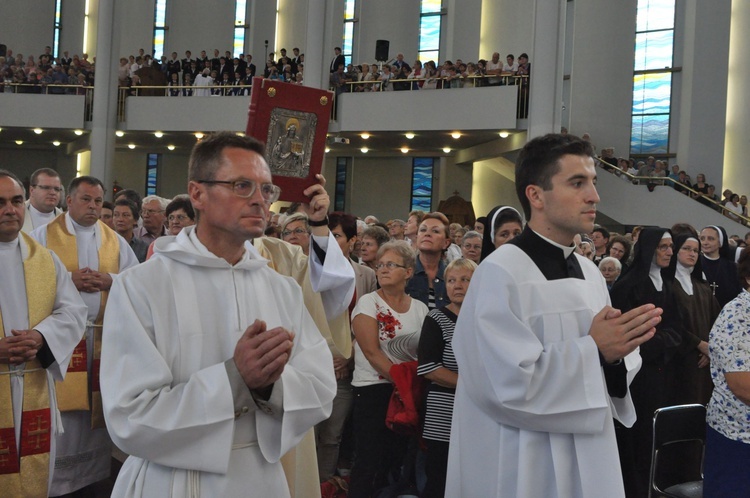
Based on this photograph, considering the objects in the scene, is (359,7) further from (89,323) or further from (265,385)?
(265,385)

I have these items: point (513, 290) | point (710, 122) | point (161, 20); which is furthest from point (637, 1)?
point (513, 290)

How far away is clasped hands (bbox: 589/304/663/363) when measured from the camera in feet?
8.70

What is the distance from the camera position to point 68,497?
552 cm

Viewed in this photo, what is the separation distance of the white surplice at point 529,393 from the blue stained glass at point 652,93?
2120cm

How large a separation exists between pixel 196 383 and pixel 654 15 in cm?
2315

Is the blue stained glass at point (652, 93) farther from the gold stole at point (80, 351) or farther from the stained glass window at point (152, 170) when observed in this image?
the gold stole at point (80, 351)

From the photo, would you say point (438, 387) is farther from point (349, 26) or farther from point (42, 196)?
point (349, 26)

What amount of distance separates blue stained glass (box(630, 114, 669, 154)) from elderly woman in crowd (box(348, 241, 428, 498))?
19.3 meters

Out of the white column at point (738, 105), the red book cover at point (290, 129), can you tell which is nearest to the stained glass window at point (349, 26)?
the white column at point (738, 105)

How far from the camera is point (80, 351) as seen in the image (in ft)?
18.2

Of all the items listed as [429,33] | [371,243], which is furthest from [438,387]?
[429,33]

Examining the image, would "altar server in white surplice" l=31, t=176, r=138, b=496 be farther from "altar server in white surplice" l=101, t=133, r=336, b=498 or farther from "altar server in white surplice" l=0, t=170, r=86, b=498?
"altar server in white surplice" l=101, t=133, r=336, b=498

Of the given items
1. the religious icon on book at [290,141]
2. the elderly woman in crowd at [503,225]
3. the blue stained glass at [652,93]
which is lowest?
the elderly woman in crowd at [503,225]

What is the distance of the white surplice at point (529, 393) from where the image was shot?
8.82 ft
